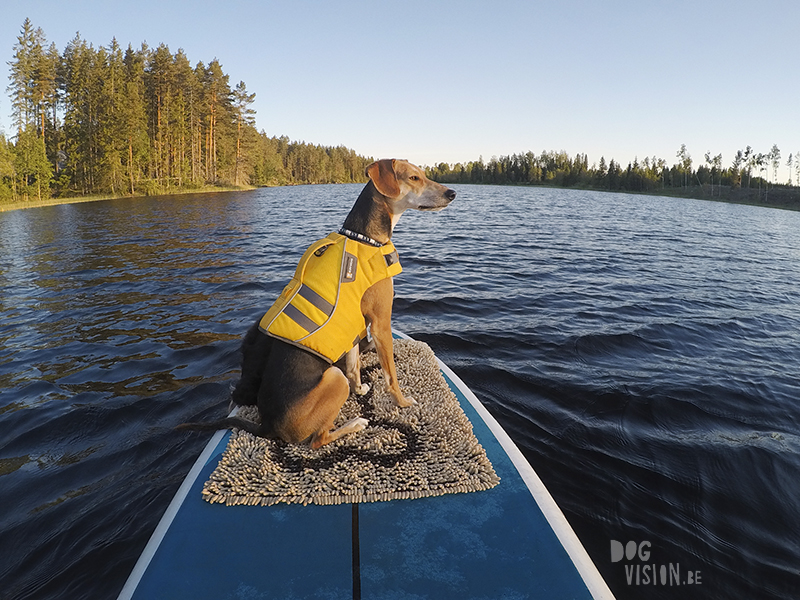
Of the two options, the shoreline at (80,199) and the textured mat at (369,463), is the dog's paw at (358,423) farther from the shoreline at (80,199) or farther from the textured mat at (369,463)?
the shoreline at (80,199)

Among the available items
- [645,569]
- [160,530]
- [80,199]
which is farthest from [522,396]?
[80,199]

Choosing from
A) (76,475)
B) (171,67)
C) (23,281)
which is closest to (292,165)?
(171,67)

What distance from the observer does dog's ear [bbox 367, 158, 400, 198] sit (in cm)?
375

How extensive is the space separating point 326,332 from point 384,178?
158cm

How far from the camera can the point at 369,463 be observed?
294 centimetres

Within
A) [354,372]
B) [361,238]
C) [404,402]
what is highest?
[361,238]

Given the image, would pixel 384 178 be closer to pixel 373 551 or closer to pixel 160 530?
pixel 373 551

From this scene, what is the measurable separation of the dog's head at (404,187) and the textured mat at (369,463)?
1.86 m

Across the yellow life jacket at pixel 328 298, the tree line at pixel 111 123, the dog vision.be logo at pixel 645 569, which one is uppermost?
the tree line at pixel 111 123

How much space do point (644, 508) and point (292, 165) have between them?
149018mm

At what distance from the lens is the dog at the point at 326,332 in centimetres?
304

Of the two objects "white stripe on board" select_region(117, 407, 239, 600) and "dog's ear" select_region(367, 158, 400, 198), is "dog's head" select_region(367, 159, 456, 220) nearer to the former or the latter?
"dog's ear" select_region(367, 158, 400, 198)

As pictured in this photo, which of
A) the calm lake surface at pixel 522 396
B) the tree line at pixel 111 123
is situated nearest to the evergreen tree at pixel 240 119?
the tree line at pixel 111 123

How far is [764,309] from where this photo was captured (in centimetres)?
977
